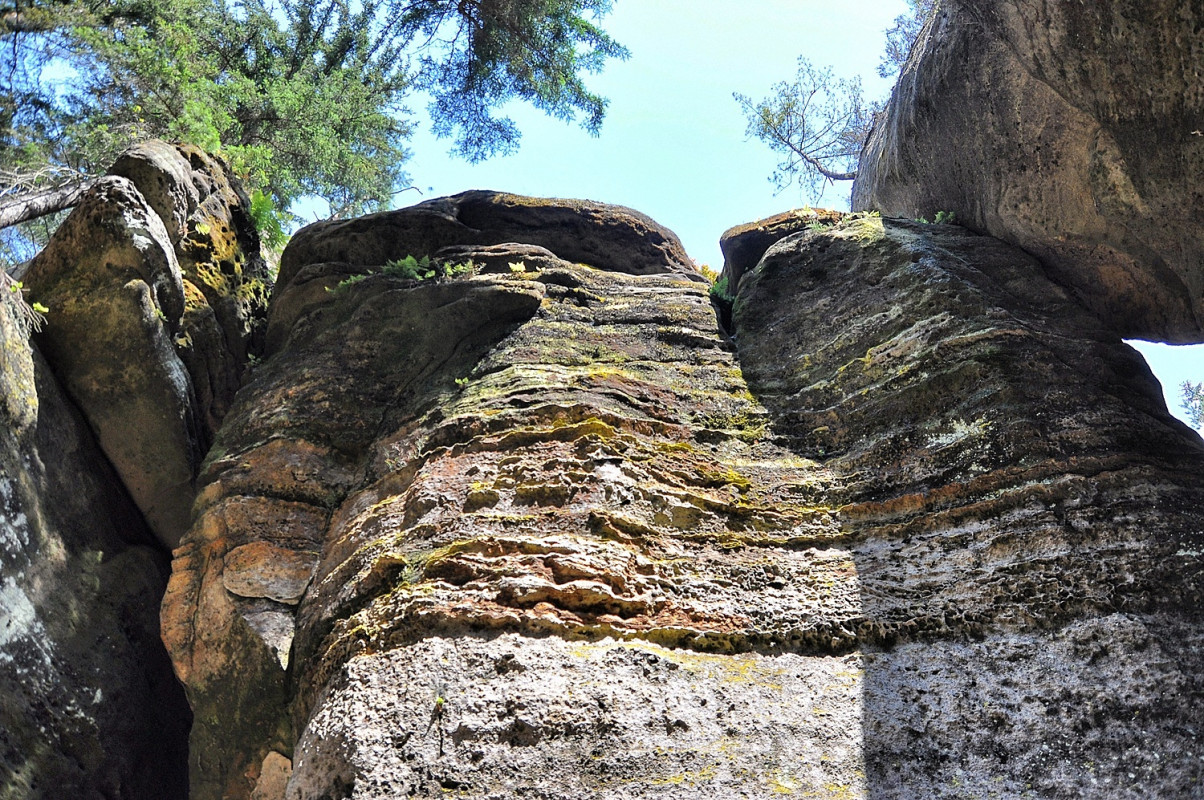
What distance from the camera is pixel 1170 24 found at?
5531 mm

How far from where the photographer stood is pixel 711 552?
5426 mm

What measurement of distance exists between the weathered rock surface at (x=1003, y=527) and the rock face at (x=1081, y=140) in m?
0.66

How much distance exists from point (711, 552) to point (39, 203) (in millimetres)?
7740

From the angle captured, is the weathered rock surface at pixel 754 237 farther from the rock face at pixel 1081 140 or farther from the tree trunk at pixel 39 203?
the tree trunk at pixel 39 203

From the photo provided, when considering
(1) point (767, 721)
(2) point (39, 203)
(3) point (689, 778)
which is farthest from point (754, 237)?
(2) point (39, 203)

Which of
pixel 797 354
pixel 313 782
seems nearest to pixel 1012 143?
pixel 797 354

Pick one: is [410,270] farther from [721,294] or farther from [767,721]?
[767,721]

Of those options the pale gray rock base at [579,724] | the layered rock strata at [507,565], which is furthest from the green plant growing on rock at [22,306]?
the pale gray rock base at [579,724]

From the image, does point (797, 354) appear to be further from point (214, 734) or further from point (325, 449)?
point (214, 734)

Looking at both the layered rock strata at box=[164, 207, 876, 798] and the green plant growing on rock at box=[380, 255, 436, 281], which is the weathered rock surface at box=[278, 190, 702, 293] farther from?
the layered rock strata at box=[164, 207, 876, 798]

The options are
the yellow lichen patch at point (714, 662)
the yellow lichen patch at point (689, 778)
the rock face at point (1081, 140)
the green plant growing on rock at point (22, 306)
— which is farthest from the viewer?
the green plant growing on rock at point (22, 306)

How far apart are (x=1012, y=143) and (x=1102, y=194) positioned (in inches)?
43.3

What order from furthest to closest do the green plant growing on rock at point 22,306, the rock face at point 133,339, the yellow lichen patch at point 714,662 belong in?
the rock face at point 133,339
the green plant growing on rock at point 22,306
the yellow lichen patch at point 714,662

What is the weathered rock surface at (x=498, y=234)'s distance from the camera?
9.47 metres
